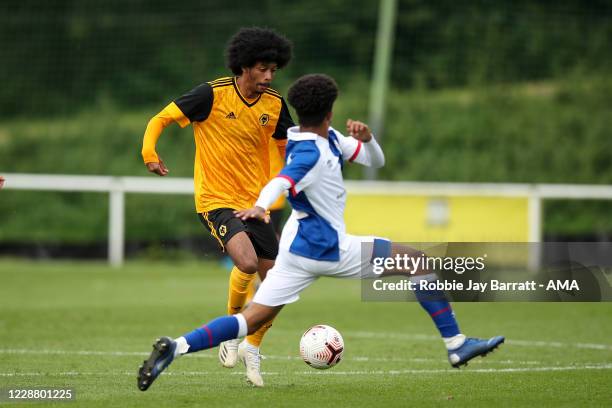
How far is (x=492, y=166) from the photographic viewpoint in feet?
83.8

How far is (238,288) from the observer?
8.12m

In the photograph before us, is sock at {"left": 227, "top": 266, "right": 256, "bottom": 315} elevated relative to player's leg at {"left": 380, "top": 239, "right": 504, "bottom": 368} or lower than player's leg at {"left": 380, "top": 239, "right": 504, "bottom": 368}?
lower

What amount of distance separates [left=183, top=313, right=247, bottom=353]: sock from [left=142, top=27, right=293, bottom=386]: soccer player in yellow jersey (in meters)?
1.40

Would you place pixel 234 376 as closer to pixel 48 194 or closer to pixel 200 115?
pixel 200 115

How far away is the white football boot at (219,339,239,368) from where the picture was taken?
8.14 meters

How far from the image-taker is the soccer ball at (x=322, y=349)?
724cm

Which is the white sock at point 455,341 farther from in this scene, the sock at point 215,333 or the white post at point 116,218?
the white post at point 116,218

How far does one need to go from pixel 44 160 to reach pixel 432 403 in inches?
896

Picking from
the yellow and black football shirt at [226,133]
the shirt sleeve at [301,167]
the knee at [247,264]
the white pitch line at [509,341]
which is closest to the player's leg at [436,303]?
the shirt sleeve at [301,167]

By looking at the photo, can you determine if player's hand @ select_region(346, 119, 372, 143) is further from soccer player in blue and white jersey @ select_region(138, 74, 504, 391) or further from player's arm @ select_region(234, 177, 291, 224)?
player's arm @ select_region(234, 177, 291, 224)

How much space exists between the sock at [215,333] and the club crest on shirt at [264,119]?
2.12 metres

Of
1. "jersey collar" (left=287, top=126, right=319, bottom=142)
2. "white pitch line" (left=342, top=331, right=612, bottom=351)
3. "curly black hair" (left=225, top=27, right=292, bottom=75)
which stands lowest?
"white pitch line" (left=342, top=331, right=612, bottom=351)

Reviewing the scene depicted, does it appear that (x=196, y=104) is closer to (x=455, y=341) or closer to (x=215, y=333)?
(x=215, y=333)

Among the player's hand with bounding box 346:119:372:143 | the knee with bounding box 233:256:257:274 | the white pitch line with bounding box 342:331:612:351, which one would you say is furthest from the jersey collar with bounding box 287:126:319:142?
the white pitch line with bounding box 342:331:612:351
